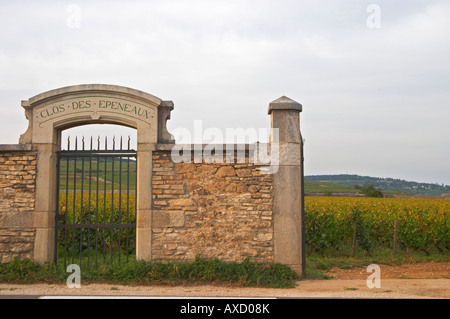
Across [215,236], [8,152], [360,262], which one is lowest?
[360,262]

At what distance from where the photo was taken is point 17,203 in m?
7.90

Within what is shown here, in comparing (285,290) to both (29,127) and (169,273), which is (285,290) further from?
(29,127)

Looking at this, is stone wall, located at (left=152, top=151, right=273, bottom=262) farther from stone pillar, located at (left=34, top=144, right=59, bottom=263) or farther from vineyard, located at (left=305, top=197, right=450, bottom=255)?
vineyard, located at (left=305, top=197, right=450, bottom=255)

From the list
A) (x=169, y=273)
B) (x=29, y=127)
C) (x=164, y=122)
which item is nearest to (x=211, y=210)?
(x=169, y=273)

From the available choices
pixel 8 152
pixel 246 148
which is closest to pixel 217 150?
pixel 246 148

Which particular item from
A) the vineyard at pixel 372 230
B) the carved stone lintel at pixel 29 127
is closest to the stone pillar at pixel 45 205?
the carved stone lintel at pixel 29 127

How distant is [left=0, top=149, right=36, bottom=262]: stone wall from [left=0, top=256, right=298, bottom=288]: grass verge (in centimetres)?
30

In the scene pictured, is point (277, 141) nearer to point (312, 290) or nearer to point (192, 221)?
point (192, 221)

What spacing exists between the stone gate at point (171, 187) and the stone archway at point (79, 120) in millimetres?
19

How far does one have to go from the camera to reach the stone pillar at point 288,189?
306 inches

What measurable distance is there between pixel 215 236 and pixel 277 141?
217 centimetres

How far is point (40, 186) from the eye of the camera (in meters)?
7.90

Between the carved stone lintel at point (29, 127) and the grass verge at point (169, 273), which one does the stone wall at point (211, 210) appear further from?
the carved stone lintel at point (29, 127)

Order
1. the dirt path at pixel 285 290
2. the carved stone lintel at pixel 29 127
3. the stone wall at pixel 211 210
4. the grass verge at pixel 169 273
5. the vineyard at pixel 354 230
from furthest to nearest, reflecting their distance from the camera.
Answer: the vineyard at pixel 354 230 → the carved stone lintel at pixel 29 127 → the stone wall at pixel 211 210 → the grass verge at pixel 169 273 → the dirt path at pixel 285 290
